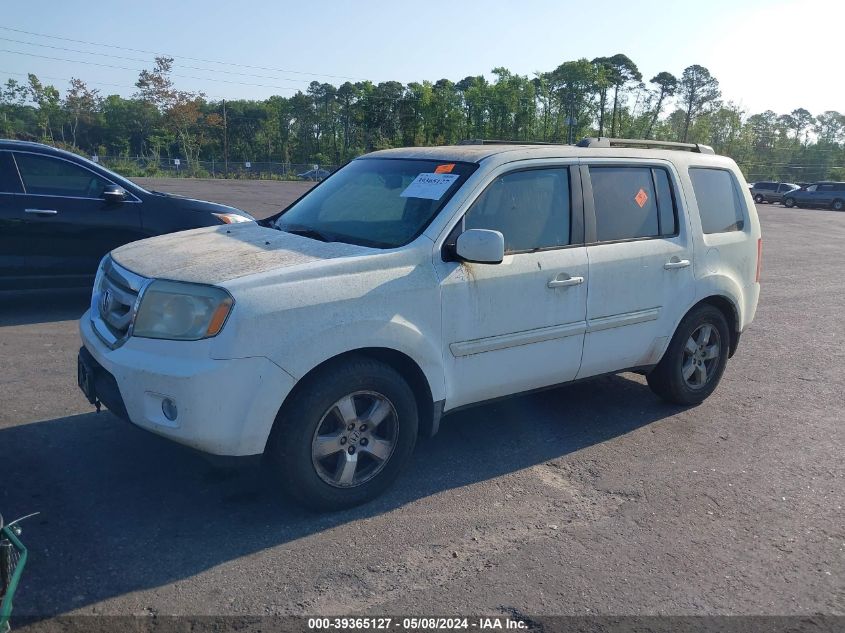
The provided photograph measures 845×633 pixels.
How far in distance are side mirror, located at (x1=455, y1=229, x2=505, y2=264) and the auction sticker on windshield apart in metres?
0.44

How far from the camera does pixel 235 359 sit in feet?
11.5

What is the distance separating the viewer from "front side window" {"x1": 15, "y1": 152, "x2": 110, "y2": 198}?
7.75m

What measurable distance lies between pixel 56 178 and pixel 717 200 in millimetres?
6317

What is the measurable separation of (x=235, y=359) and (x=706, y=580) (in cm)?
236

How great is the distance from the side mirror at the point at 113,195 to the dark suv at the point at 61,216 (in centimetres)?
1

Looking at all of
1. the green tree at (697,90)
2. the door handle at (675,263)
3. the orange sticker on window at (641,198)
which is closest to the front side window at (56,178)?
the orange sticker on window at (641,198)

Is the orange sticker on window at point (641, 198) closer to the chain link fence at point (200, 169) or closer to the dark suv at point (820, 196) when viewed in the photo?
the dark suv at point (820, 196)

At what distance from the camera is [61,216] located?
7809mm

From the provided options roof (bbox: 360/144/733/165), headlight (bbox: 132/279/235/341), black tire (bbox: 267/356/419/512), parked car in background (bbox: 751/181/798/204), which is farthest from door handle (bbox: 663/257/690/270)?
parked car in background (bbox: 751/181/798/204)

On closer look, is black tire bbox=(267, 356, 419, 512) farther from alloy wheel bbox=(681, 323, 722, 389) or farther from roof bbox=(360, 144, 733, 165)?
alloy wheel bbox=(681, 323, 722, 389)

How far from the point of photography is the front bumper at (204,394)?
3.49 m

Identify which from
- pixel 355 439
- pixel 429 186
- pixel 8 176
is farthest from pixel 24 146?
pixel 355 439

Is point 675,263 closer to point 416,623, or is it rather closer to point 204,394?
point 416,623

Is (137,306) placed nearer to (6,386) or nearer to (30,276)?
(6,386)
